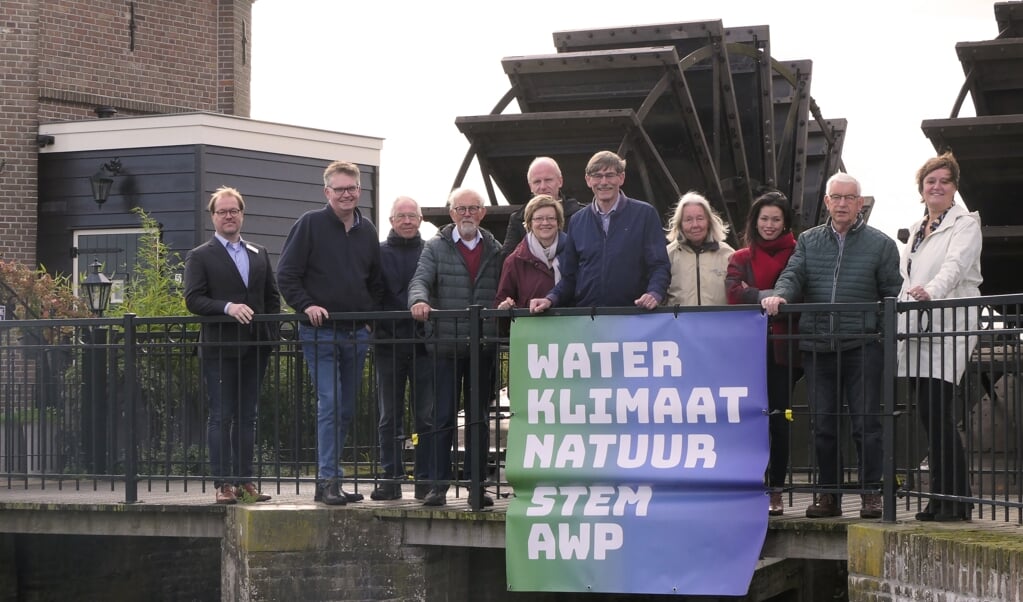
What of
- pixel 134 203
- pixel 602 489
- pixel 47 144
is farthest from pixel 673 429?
pixel 47 144

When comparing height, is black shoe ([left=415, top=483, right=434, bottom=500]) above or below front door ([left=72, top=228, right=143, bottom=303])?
below

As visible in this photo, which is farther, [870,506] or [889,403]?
[870,506]

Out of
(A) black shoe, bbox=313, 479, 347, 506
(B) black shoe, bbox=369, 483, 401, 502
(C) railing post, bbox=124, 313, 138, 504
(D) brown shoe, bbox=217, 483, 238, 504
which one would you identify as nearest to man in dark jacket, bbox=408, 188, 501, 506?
(B) black shoe, bbox=369, 483, 401, 502

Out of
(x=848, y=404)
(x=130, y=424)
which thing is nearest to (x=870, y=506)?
(x=848, y=404)

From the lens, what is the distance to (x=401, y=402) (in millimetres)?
9062

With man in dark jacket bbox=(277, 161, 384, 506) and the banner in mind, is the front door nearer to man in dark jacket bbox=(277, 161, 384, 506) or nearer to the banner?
man in dark jacket bbox=(277, 161, 384, 506)

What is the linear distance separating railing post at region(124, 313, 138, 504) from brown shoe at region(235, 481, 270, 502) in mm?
781

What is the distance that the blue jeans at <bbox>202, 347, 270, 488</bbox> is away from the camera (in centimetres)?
915

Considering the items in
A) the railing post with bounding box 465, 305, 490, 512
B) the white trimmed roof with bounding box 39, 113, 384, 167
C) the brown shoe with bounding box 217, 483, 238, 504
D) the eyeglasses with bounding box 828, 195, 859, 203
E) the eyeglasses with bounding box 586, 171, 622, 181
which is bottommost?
the brown shoe with bounding box 217, 483, 238, 504

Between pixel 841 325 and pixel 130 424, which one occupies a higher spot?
pixel 841 325

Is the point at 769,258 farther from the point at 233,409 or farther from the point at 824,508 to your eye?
the point at 233,409

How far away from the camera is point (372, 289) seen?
9.30m

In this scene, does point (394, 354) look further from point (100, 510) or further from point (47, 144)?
point (47, 144)

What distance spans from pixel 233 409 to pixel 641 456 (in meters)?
2.70
